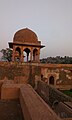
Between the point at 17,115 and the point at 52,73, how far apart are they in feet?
45.6

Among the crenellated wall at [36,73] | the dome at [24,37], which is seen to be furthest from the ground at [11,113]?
the dome at [24,37]

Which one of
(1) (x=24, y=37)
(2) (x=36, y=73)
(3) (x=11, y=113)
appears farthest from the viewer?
(1) (x=24, y=37)

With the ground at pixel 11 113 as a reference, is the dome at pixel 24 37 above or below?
above

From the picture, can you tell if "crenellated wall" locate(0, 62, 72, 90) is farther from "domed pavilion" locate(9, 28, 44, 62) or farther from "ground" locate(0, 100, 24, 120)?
"ground" locate(0, 100, 24, 120)

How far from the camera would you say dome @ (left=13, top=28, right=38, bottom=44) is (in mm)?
17250

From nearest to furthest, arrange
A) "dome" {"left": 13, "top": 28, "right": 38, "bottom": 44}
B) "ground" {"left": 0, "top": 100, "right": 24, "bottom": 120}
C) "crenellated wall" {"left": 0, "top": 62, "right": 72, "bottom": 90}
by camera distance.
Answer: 1. "ground" {"left": 0, "top": 100, "right": 24, "bottom": 120}
2. "crenellated wall" {"left": 0, "top": 62, "right": 72, "bottom": 90}
3. "dome" {"left": 13, "top": 28, "right": 38, "bottom": 44}

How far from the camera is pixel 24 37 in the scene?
1741 cm

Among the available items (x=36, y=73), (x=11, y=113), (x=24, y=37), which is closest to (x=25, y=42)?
(x=24, y=37)

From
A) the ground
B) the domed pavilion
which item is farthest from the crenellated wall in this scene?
the ground

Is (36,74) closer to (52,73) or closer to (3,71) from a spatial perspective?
(52,73)

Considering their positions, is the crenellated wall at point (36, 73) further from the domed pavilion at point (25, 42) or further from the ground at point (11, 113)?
the ground at point (11, 113)

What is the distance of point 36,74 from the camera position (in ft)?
54.9

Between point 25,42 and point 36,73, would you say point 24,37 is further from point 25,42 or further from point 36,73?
point 36,73

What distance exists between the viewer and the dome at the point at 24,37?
17.2m
